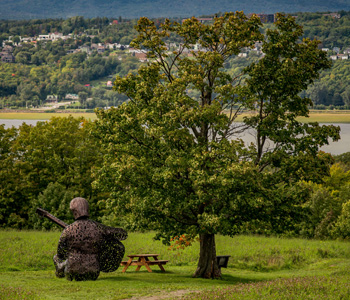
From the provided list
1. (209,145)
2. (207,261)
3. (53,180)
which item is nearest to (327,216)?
(53,180)

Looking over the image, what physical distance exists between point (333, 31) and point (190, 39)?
182953 millimetres

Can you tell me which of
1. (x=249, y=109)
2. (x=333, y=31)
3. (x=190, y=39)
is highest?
(x=333, y=31)

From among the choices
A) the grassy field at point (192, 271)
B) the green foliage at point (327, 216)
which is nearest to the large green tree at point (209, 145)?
the grassy field at point (192, 271)

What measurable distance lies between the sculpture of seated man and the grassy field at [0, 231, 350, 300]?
53 centimetres

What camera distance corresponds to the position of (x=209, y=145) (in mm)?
22141

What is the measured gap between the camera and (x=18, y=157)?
179ft

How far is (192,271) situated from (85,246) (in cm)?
826

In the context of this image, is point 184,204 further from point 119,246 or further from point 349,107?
point 349,107

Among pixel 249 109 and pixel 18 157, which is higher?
pixel 249 109

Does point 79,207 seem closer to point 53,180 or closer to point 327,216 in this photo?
point 53,180

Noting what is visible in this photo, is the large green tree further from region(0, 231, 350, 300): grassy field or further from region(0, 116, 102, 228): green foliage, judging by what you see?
region(0, 116, 102, 228): green foliage

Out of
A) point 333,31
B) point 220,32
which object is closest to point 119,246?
point 220,32

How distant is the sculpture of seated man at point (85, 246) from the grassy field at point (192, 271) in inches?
20.7

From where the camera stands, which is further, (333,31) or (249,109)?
(333,31)
